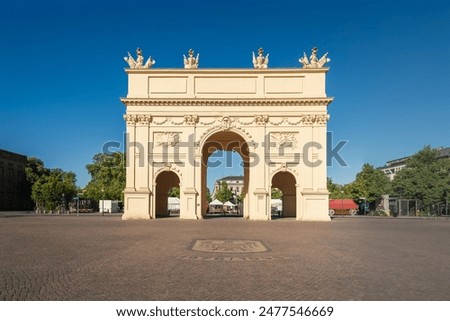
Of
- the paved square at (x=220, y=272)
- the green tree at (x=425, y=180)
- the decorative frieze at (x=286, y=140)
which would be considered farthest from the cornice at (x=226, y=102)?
the green tree at (x=425, y=180)

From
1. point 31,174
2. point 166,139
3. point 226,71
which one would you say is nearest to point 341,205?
point 226,71

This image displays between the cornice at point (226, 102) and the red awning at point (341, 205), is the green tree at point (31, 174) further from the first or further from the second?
the red awning at point (341, 205)

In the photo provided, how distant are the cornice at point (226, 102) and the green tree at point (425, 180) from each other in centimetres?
3937

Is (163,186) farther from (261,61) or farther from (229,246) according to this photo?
(229,246)

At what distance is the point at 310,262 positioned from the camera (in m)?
12.6

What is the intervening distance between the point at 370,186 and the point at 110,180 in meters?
52.3

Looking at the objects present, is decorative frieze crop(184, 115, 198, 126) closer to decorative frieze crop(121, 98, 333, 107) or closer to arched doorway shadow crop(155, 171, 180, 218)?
decorative frieze crop(121, 98, 333, 107)

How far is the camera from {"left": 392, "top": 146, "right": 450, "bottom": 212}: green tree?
71.8 meters

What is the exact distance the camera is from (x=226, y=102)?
43156 millimetres

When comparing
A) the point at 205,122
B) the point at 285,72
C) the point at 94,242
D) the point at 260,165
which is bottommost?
the point at 94,242

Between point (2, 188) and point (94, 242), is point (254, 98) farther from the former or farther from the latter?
point (2, 188)

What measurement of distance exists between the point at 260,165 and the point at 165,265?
3172cm
